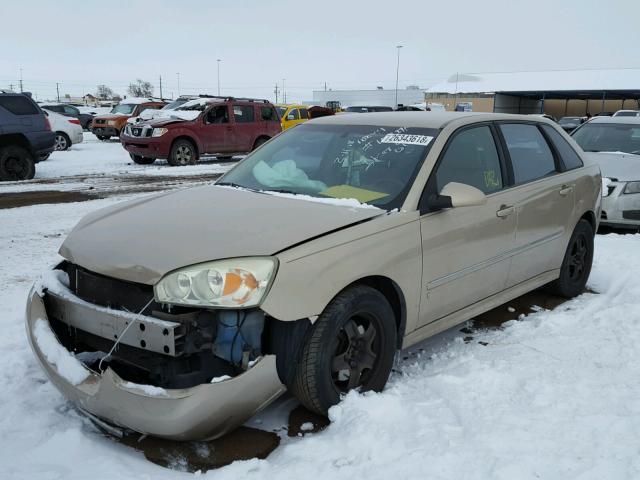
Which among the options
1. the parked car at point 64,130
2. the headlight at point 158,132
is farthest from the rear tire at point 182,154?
the parked car at point 64,130

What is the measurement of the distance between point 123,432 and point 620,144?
8.46 metres

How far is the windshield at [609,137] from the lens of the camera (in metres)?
8.98

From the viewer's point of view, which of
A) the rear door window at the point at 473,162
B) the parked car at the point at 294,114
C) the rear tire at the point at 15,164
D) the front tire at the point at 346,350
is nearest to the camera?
the front tire at the point at 346,350

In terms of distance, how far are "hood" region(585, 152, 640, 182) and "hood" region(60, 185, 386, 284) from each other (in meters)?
5.79

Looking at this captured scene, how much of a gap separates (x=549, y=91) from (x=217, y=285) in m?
54.9

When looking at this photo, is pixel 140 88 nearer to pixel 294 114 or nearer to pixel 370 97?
pixel 370 97

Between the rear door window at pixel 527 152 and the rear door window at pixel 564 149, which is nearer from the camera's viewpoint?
the rear door window at pixel 527 152

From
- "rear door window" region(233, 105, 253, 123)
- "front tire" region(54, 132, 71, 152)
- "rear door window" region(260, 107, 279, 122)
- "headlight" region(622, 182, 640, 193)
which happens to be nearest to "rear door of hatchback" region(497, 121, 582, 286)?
"headlight" region(622, 182, 640, 193)

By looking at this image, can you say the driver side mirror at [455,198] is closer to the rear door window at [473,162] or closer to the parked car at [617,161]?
the rear door window at [473,162]

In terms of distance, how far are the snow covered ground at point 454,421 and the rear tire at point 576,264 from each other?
68 cm

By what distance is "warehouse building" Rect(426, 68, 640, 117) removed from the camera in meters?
51.6

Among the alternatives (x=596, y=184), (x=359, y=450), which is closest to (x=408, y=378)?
(x=359, y=450)

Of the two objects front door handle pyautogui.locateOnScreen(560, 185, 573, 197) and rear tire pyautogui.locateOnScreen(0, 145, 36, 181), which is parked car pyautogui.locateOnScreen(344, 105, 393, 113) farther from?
front door handle pyautogui.locateOnScreen(560, 185, 573, 197)

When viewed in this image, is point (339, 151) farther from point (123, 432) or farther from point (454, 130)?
point (123, 432)
